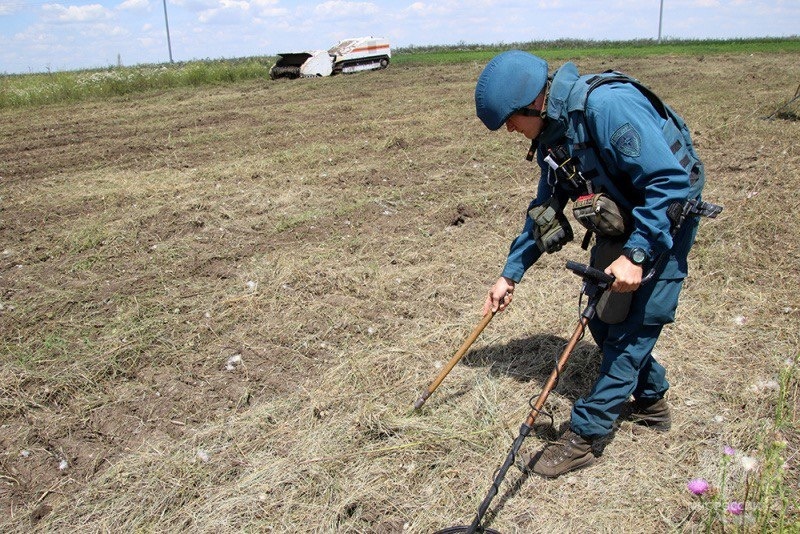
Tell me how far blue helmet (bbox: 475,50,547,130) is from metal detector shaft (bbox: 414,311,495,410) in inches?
40.7

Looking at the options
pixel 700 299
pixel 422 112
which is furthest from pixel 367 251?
pixel 422 112

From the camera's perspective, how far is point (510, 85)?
2.61 m

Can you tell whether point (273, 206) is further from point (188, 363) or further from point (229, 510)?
point (229, 510)

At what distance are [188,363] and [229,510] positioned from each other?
1.36 meters

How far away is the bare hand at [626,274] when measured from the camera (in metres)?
2.47

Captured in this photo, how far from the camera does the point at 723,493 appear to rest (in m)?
2.74

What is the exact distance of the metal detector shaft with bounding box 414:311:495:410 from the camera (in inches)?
123

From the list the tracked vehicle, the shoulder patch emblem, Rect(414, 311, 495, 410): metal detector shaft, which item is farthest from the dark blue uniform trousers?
the tracked vehicle

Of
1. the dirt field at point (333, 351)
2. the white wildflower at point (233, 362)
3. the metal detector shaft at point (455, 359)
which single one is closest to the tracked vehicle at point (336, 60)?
the dirt field at point (333, 351)

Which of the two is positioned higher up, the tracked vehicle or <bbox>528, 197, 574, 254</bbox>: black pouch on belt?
the tracked vehicle

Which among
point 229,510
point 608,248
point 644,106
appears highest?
point 644,106

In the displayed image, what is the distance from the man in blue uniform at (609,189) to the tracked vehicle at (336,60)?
17.9m

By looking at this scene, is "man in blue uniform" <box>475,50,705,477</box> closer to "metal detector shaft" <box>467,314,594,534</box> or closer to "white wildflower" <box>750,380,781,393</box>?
"metal detector shaft" <box>467,314,594,534</box>

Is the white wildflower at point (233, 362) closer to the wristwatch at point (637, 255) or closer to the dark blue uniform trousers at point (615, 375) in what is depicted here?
the dark blue uniform trousers at point (615, 375)
